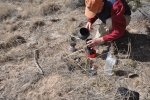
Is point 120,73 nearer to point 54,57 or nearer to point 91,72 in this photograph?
point 91,72

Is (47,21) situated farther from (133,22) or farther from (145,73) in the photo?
(145,73)

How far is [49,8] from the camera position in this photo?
21.5 ft

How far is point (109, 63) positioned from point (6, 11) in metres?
2.36

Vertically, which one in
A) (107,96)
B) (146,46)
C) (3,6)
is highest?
(3,6)

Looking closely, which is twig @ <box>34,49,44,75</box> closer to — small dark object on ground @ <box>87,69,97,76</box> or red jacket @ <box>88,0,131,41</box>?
small dark object on ground @ <box>87,69,97,76</box>

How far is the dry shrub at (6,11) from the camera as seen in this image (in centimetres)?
647

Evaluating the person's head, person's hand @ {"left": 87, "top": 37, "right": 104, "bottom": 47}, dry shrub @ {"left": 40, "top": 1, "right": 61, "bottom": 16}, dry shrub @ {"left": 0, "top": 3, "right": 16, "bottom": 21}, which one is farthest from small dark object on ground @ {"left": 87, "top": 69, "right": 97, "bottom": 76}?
dry shrub @ {"left": 0, "top": 3, "right": 16, "bottom": 21}

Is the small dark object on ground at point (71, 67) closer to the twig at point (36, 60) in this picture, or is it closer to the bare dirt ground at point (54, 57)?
the bare dirt ground at point (54, 57)

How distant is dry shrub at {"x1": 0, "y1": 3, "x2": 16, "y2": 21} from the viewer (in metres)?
6.47

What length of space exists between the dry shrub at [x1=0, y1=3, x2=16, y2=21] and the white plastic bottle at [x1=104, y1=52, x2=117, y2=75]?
7.08 feet

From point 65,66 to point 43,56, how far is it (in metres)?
0.46

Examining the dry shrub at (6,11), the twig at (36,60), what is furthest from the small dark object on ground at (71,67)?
the dry shrub at (6,11)

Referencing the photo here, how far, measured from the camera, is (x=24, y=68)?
5.07 metres

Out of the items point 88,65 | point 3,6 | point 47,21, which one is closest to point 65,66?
point 88,65
